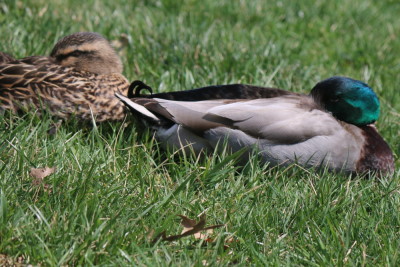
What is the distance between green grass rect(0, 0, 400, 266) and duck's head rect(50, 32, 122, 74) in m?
0.45

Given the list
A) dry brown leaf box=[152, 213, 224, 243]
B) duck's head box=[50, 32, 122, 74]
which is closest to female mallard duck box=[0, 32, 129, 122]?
duck's head box=[50, 32, 122, 74]

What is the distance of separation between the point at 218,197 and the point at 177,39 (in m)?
2.69

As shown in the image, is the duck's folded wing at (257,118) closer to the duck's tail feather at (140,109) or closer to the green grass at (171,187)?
the duck's tail feather at (140,109)

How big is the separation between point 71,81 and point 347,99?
197 cm

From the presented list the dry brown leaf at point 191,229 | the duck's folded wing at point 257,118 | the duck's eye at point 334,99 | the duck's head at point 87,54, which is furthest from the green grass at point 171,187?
the duck's eye at point 334,99

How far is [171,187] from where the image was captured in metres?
3.84

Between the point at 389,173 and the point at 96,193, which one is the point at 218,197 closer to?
the point at 96,193

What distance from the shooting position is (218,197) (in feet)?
12.2

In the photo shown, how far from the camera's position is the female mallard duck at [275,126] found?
4.29 m

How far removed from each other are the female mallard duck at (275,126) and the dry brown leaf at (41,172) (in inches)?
37.9

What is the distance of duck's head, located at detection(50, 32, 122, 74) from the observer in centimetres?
491

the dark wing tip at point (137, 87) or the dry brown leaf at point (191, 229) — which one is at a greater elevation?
the dark wing tip at point (137, 87)

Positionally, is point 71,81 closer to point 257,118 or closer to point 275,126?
point 257,118

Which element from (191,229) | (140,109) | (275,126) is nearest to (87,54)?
(140,109)
